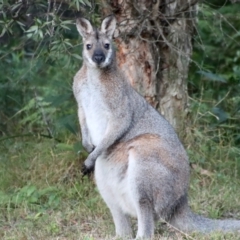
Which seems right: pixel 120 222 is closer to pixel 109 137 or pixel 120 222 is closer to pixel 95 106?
pixel 109 137

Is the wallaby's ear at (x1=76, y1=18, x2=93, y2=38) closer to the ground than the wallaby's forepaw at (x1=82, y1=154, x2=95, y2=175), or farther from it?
farther from it

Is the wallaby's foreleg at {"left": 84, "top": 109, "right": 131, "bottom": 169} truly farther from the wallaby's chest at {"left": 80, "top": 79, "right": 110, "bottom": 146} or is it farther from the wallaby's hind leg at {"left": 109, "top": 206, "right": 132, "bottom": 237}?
the wallaby's hind leg at {"left": 109, "top": 206, "right": 132, "bottom": 237}

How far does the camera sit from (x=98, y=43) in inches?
284

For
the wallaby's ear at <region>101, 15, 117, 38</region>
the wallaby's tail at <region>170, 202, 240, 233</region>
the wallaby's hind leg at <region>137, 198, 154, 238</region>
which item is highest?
the wallaby's ear at <region>101, 15, 117, 38</region>

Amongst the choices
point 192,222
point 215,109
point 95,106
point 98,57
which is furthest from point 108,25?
point 215,109

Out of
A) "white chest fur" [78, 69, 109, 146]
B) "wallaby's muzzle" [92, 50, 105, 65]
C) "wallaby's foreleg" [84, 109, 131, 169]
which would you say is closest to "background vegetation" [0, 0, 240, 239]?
"wallaby's muzzle" [92, 50, 105, 65]

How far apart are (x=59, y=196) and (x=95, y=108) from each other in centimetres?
151

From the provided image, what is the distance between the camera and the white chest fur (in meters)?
7.28

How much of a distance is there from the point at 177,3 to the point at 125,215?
270cm

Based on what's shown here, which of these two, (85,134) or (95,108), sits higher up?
(95,108)

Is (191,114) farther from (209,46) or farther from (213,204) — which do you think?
(209,46)

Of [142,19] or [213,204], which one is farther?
[142,19]

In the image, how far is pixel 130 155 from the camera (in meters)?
6.97

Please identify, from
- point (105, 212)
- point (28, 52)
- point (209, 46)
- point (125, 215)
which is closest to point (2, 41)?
point (28, 52)
